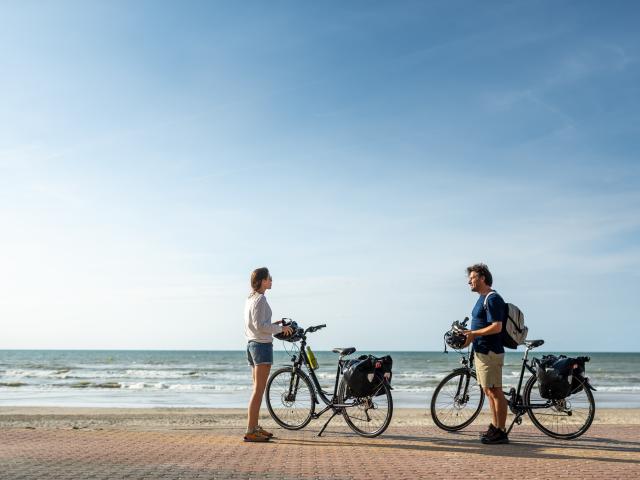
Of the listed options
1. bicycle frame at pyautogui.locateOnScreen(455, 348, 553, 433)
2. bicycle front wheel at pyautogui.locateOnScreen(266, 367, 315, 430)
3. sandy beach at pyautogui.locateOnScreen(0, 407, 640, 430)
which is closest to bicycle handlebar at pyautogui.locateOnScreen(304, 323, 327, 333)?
bicycle front wheel at pyautogui.locateOnScreen(266, 367, 315, 430)

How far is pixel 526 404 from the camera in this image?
767 centimetres

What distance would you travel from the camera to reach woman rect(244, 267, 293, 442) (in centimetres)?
742

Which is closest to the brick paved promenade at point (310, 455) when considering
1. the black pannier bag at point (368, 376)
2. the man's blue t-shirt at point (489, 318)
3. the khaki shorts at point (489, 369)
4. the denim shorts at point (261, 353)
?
the black pannier bag at point (368, 376)

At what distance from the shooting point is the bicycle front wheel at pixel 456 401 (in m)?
7.91

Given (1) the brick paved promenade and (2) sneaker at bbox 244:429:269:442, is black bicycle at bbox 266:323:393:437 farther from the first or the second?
(2) sneaker at bbox 244:429:269:442

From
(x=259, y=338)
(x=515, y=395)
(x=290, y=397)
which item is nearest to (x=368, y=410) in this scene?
(x=290, y=397)

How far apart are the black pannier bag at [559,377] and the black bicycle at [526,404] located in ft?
0.10

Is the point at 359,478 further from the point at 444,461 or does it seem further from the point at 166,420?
the point at 166,420

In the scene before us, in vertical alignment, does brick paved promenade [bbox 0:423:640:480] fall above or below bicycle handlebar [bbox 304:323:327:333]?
below

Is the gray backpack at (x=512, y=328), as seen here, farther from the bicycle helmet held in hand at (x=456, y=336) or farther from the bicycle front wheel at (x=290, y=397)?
the bicycle front wheel at (x=290, y=397)

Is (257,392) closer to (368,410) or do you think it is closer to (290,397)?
(290,397)

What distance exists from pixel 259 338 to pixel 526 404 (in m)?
3.29

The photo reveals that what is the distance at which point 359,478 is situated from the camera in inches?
209

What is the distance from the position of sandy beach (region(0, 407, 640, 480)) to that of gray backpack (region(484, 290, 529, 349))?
3.79 feet
